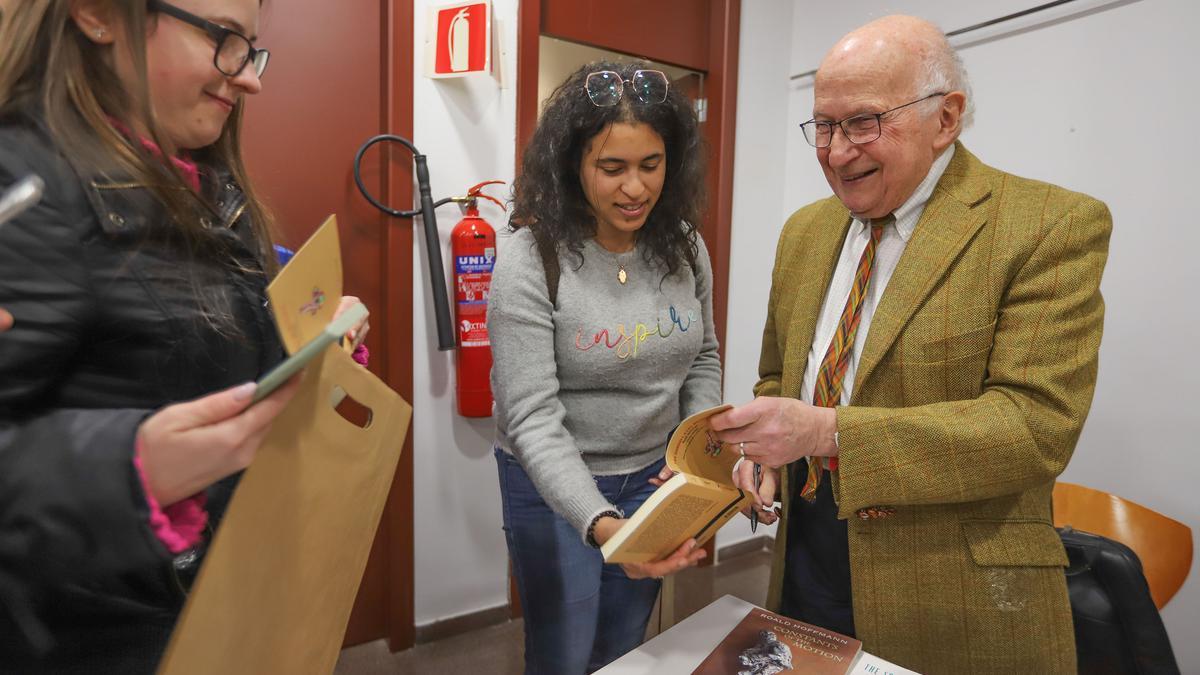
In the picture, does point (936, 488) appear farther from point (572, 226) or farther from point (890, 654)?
point (572, 226)

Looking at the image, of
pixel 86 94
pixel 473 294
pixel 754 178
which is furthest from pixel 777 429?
pixel 754 178

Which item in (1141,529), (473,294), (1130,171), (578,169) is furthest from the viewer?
(473,294)

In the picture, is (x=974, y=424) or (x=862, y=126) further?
(x=862, y=126)

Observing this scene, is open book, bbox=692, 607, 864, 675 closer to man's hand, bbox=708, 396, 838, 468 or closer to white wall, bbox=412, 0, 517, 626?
man's hand, bbox=708, 396, 838, 468

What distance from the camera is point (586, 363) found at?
129 cm

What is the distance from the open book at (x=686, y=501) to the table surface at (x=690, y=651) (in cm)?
12

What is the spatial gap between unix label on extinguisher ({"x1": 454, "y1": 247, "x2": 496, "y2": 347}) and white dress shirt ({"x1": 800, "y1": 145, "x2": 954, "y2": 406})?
4.07 feet

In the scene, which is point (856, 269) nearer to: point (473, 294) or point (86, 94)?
point (86, 94)

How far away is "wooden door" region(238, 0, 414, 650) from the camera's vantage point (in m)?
2.04

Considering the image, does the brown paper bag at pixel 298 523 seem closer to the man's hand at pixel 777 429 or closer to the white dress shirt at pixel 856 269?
the man's hand at pixel 777 429

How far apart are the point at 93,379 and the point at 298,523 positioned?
0.78ft

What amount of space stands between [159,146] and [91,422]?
319 millimetres

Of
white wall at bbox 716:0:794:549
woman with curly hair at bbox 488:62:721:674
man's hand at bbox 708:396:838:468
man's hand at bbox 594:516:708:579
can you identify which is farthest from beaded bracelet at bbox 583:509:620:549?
white wall at bbox 716:0:794:549

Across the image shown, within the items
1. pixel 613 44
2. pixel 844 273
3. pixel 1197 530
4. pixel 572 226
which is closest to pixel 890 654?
pixel 844 273
